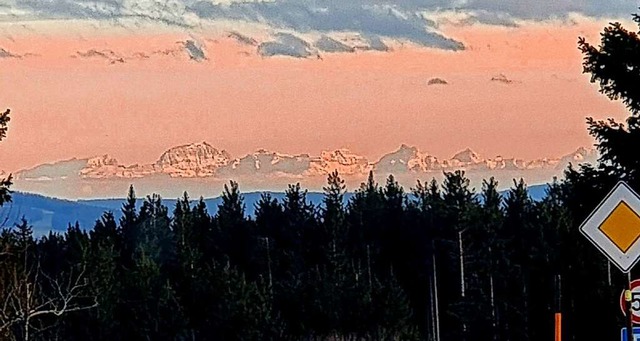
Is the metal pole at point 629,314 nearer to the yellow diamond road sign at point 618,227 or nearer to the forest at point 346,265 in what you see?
the yellow diamond road sign at point 618,227

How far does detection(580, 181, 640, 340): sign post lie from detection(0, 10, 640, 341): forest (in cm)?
1060

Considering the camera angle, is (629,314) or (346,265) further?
(346,265)

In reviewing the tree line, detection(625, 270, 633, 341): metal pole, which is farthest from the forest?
detection(625, 270, 633, 341): metal pole

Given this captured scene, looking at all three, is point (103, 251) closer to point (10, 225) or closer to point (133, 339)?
point (133, 339)

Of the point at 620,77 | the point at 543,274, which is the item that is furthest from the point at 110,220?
the point at 620,77

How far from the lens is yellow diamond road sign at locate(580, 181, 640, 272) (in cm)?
1178

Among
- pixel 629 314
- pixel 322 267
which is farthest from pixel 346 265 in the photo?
pixel 629 314

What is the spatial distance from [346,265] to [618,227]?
76148 millimetres

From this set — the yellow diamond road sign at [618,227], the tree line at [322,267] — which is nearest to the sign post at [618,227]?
the yellow diamond road sign at [618,227]

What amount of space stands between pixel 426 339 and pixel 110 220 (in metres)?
36.3

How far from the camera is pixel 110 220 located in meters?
111

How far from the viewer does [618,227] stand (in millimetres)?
11844

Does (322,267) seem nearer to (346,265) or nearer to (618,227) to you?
(346,265)

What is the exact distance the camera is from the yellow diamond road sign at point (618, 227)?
11.8 meters
